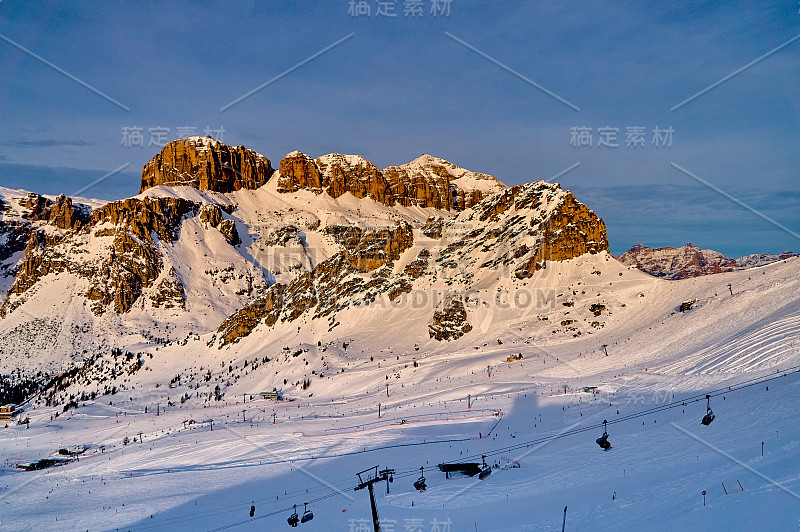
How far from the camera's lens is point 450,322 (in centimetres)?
9169

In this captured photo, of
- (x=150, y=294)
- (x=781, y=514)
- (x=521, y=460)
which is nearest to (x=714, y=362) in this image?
(x=521, y=460)

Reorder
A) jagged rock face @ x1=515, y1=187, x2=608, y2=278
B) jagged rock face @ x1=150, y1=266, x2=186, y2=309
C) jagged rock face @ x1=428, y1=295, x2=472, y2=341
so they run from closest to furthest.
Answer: jagged rock face @ x1=428, y1=295, x2=472, y2=341 < jagged rock face @ x1=515, y1=187, x2=608, y2=278 < jagged rock face @ x1=150, y1=266, x2=186, y2=309

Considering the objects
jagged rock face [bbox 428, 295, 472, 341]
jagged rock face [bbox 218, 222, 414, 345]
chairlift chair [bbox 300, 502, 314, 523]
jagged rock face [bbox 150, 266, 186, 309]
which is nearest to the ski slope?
chairlift chair [bbox 300, 502, 314, 523]

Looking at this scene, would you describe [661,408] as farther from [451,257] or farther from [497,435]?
[451,257]

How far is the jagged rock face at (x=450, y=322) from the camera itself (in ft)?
295

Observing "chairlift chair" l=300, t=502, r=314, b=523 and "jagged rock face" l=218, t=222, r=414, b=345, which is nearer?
"chairlift chair" l=300, t=502, r=314, b=523

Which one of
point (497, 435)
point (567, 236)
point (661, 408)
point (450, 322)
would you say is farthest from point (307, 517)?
point (567, 236)

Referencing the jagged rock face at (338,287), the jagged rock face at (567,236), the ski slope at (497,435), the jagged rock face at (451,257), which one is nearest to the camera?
the ski slope at (497,435)

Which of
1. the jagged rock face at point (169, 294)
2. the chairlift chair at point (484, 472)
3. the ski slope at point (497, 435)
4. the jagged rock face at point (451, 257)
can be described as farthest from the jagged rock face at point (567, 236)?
the jagged rock face at point (169, 294)

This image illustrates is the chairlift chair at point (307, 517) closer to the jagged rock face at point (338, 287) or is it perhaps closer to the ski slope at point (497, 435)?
the ski slope at point (497, 435)

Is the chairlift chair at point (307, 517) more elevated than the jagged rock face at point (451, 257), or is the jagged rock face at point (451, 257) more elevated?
the jagged rock face at point (451, 257)

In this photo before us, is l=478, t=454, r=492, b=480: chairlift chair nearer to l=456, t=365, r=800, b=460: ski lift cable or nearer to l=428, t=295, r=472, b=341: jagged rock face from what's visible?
l=456, t=365, r=800, b=460: ski lift cable

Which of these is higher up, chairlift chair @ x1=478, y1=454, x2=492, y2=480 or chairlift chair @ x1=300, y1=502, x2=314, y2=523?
chairlift chair @ x1=478, y1=454, x2=492, y2=480

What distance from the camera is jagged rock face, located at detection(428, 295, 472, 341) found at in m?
89.8
